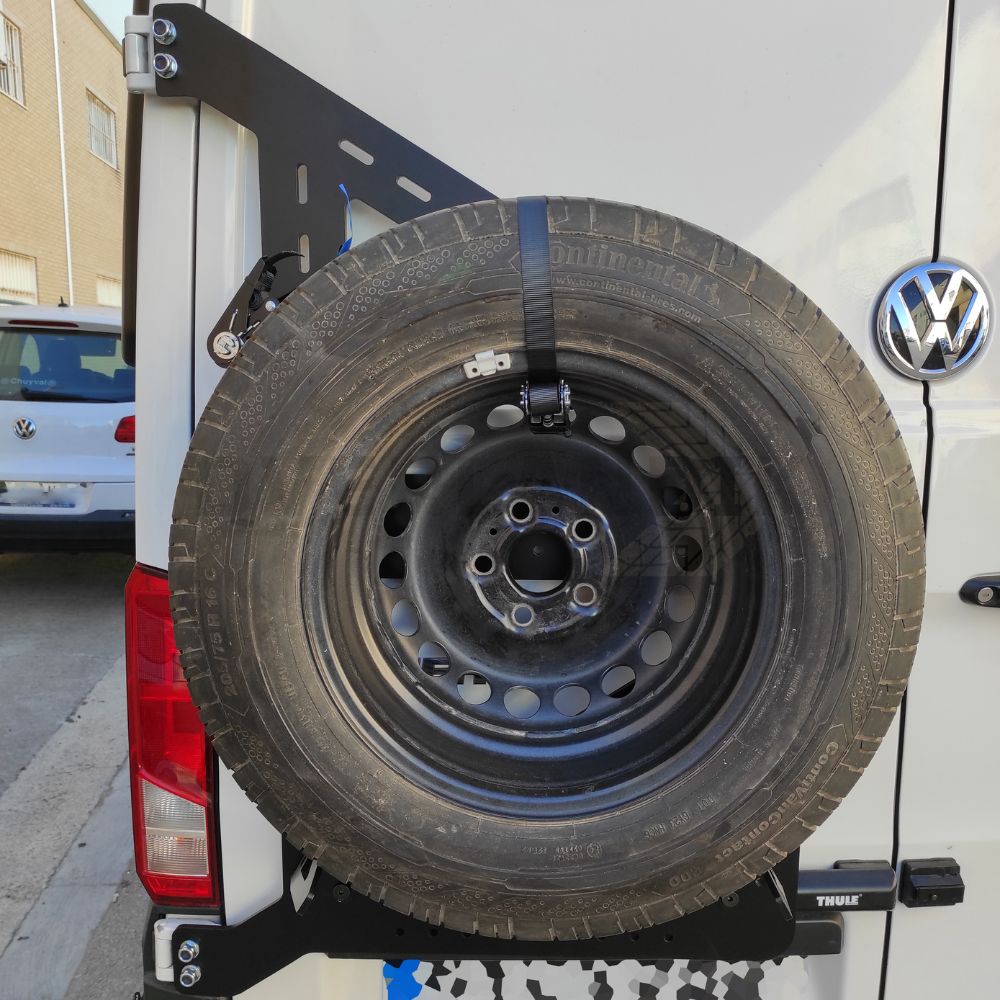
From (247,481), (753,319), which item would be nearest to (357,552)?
(247,481)

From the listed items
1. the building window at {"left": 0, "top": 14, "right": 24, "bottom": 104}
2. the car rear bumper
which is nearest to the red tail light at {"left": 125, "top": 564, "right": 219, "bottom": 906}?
the car rear bumper

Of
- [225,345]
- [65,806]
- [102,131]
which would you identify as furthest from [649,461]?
[102,131]

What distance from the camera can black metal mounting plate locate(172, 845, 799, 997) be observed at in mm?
1329

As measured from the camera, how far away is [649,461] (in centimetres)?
129

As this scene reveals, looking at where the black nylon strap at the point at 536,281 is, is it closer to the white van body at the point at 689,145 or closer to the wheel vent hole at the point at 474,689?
the white van body at the point at 689,145

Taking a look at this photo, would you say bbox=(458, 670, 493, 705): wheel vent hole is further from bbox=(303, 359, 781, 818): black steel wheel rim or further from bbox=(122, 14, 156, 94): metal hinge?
bbox=(122, 14, 156, 94): metal hinge

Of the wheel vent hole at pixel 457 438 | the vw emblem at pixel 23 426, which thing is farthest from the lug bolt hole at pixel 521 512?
the vw emblem at pixel 23 426

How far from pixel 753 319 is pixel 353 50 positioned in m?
0.73

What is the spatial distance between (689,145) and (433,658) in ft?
2.92

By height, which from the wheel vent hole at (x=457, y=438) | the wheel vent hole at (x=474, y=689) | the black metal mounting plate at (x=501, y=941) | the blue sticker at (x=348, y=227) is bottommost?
the black metal mounting plate at (x=501, y=941)

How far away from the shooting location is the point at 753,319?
1083 mm

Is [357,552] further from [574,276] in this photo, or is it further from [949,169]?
[949,169]

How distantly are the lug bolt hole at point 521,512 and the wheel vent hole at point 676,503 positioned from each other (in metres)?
0.21

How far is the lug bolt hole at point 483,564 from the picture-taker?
1306 millimetres
